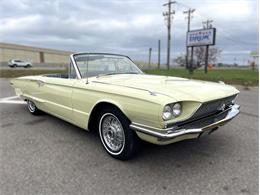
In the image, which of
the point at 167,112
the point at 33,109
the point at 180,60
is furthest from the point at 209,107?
the point at 180,60

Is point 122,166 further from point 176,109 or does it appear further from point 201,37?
point 201,37

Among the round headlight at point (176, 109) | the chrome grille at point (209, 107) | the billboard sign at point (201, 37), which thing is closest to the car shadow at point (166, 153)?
the chrome grille at point (209, 107)

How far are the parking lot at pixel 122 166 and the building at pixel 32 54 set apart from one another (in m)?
51.6

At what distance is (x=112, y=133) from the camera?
10.1ft

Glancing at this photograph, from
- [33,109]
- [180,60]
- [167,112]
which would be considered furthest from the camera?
[180,60]

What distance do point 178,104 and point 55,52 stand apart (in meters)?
72.9

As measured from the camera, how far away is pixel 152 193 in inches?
89.6

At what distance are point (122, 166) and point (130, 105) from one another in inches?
33.8

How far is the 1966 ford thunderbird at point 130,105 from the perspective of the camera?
7.88 feet

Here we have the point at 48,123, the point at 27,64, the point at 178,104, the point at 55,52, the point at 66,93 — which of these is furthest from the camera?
the point at 55,52

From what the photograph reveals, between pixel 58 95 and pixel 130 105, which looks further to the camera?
pixel 58 95

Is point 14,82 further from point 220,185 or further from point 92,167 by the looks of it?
point 220,185

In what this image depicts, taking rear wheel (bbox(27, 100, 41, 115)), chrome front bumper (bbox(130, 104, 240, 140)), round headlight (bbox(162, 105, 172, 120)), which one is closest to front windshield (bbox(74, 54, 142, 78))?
chrome front bumper (bbox(130, 104, 240, 140))

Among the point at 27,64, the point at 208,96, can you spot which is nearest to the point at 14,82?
the point at 208,96
